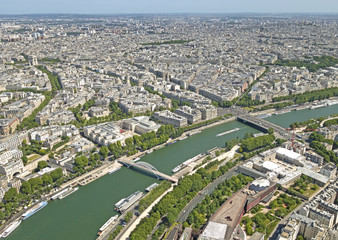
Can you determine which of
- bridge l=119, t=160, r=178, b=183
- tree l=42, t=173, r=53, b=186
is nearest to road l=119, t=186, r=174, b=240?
bridge l=119, t=160, r=178, b=183

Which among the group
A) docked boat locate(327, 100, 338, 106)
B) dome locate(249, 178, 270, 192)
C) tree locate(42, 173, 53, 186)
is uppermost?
dome locate(249, 178, 270, 192)

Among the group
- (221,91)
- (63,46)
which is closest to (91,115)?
(221,91)

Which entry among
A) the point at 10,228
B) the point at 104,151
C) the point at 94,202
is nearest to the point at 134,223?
the point at 94,202

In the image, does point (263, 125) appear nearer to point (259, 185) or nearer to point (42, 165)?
point (259, 185)

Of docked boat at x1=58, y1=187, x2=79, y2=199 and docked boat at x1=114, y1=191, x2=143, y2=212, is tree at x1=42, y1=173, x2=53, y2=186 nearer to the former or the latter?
docked boat at x1=58, y1=187, x2=79, y2=199

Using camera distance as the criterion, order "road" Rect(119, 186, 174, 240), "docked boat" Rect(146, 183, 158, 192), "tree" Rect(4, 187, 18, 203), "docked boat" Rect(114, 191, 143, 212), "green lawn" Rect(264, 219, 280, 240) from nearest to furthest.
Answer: "green lawn" Rect(264, 219, 280, 240) → "road" Rect(119, 186, 174, 240) → "docked boat" Rect(114, 191, 143, 212) → "tree" Rect(4, 187, 18, 203) → "docked boat" Rect(146, 183, 158, 192)

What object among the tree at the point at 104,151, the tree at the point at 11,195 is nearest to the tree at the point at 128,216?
the tree at the point at 11,195

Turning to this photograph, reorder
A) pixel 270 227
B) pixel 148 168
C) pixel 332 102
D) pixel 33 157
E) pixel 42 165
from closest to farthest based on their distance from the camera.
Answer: pixel 270 227 < pixel 148 168 < pixel 42 165 < pixel 33 157 < pixel 332 102
